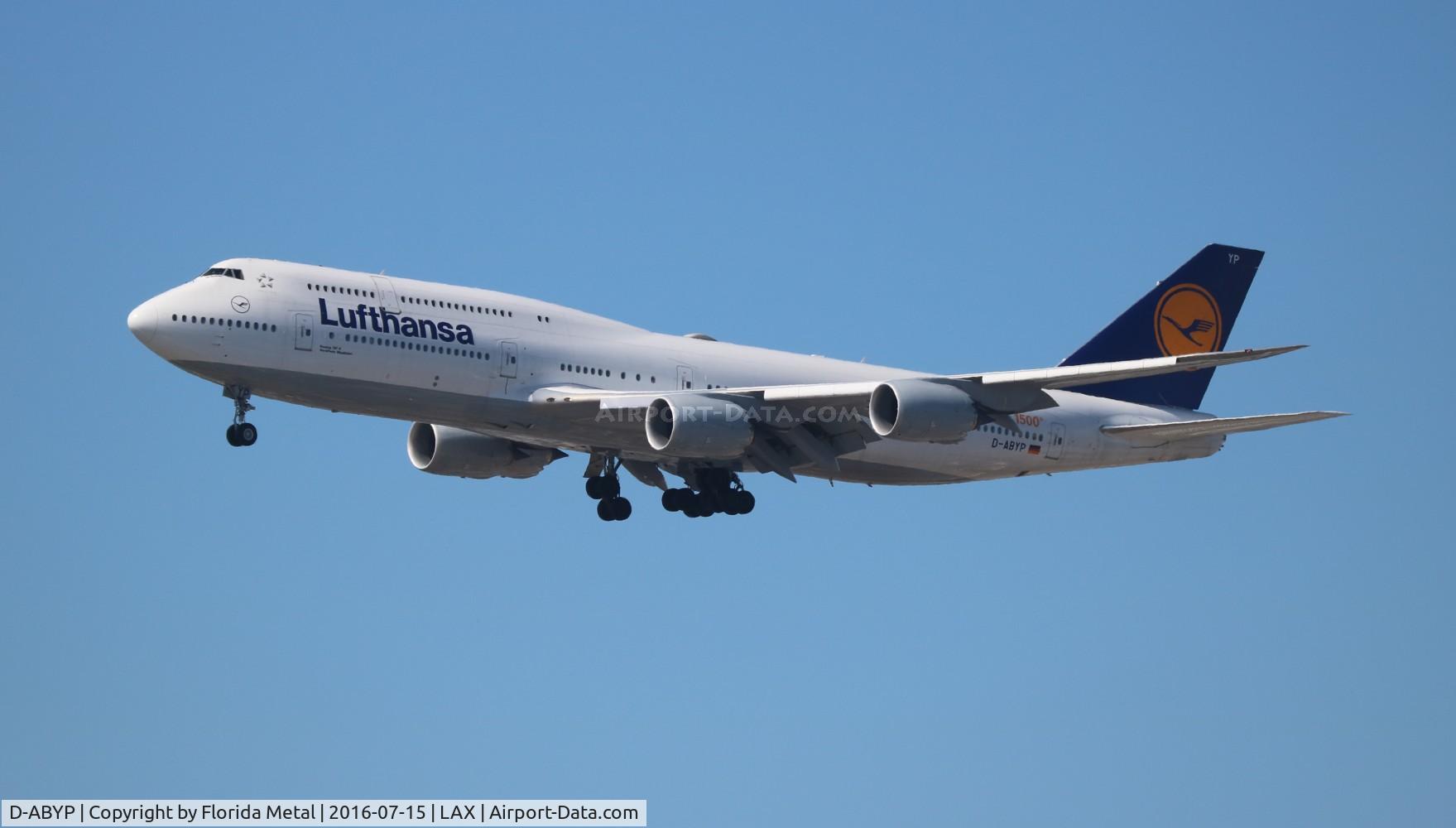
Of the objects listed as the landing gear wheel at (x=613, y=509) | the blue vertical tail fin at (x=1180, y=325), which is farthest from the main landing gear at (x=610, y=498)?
the blue vertical tail fin at (x=1180, y=325)

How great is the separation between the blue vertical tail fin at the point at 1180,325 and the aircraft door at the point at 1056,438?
2227 millimetres

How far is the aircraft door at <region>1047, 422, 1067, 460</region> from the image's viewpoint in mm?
49875

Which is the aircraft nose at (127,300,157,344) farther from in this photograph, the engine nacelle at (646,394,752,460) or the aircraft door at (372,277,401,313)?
the engine nacelle at (646,394,752,460)

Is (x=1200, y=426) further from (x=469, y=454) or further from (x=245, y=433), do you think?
(x=245, y=433)

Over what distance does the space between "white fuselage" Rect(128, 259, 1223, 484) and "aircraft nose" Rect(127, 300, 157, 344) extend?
26mm

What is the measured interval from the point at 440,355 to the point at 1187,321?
22.6 metres

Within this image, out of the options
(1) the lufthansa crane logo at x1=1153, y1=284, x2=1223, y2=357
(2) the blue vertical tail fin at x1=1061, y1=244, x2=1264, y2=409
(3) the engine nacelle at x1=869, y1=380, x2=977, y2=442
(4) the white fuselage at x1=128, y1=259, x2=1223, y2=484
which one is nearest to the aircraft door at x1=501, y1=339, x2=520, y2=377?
(4) the white fuselage at x1=128, y1=259, x2=1223, y2=484

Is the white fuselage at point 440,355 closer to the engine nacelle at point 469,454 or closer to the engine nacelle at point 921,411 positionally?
the engine nacelle at point 469,454

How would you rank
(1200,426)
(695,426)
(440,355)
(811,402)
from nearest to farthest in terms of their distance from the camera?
(440,355) → (695,426) → (811,402) → (1200,426)

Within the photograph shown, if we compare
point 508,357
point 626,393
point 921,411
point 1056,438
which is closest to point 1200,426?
point 1056,438

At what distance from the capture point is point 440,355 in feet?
139

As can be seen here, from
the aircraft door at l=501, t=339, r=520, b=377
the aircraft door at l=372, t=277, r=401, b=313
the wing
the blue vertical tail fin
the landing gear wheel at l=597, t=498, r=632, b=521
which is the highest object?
the blue vertical tail fin

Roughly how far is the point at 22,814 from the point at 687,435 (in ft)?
56.0

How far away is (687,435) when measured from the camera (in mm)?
43188
